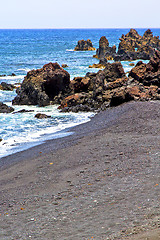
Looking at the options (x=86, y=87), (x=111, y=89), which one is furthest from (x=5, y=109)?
(x=111, y=89)

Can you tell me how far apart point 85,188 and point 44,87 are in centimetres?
2154

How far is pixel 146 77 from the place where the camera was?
29.5 m

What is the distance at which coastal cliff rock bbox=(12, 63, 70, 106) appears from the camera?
29.9m

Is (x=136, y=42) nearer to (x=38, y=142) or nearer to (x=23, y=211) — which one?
(x=38, y=142)

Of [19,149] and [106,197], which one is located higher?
[106,197]

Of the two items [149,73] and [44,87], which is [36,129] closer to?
[44,87]

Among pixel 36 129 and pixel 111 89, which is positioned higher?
pixel 111 89

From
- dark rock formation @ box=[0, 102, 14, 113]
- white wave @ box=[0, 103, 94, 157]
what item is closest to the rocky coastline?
white wave @ box=[0, 103, 94, 157]

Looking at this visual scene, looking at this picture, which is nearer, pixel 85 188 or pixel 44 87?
pixel 85 188

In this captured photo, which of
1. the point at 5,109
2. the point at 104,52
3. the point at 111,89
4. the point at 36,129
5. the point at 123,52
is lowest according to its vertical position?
the point at 36,129

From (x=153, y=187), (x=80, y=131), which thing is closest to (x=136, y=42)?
(x=80, y=131)

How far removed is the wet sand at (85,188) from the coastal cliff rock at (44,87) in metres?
13.7

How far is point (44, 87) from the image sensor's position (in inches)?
1188

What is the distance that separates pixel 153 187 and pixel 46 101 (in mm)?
21730
